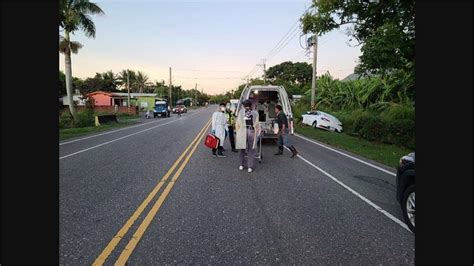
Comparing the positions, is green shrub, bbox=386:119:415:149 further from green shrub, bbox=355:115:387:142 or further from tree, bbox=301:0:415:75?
tree, bbox=301:0:415:75

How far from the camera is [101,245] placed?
3709mm

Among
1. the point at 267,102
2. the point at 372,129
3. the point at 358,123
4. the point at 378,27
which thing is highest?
the point at 378,27

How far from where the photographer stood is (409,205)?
4.33 m

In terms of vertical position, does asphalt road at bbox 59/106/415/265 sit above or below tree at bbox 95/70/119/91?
below

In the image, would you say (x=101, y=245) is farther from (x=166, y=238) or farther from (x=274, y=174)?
(x=274, y=174)

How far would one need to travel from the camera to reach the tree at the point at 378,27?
9.16 metres

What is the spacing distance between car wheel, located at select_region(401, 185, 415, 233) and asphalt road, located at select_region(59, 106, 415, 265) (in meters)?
0.14

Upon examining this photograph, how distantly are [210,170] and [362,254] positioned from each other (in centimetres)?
491

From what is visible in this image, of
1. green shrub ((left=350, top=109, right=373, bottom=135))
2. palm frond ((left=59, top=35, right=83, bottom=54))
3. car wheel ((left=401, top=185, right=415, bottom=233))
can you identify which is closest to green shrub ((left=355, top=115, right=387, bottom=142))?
green shrub ((left=350, top=109, right=373, bottom=135))

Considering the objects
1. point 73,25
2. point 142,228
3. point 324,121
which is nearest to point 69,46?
point 73,25

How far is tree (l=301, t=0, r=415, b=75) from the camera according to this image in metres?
9.16

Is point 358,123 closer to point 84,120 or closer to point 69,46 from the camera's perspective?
point 84,120

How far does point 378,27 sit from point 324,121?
33.8ft

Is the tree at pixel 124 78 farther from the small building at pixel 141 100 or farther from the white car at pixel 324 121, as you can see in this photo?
the white car at pixel 324 121
